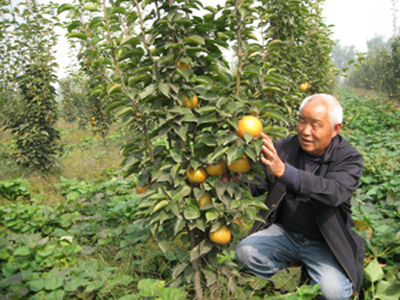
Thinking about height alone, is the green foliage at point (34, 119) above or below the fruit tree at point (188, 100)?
below

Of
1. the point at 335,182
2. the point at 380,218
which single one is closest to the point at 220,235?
the point at 335,182

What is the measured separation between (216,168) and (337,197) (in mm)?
833

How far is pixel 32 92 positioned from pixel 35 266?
358 centimetres

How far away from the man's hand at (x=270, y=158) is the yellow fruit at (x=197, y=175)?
1.20ft

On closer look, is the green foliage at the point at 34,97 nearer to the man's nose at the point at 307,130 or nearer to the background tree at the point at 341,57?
the man's nose at the point at 307,130

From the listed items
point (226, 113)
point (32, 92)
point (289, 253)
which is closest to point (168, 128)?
point (226, 113)

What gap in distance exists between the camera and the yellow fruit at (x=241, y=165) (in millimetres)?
1588

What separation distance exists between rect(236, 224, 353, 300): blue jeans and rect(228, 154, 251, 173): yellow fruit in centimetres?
94

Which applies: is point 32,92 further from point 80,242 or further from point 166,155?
point 166,155

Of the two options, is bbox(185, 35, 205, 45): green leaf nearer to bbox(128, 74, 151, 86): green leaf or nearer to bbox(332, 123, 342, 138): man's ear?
bbox(128, 74, 151, 86): green leaf

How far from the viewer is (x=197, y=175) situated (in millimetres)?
1657

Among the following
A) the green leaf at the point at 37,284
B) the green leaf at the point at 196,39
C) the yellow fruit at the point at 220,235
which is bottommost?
the green leaf at the point at 37,284

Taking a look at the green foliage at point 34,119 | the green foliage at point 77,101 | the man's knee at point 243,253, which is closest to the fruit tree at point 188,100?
the man's knee at point 243,253

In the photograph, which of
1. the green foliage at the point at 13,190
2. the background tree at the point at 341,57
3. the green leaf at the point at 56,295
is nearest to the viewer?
the green leaf at the point at 56,295
